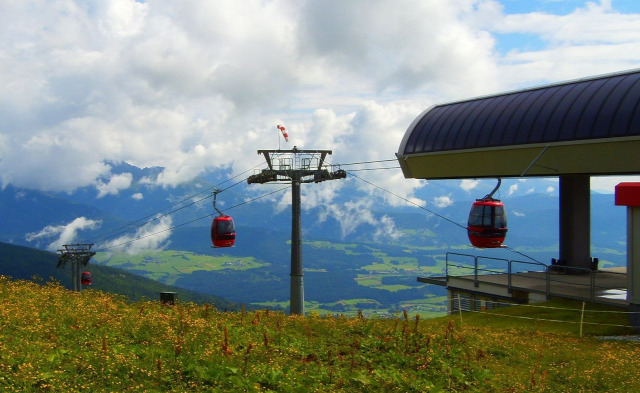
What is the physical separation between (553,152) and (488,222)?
7.79m

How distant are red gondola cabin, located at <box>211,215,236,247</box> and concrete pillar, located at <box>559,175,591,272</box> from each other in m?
20.3

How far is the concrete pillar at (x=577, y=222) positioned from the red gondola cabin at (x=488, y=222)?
13.4m

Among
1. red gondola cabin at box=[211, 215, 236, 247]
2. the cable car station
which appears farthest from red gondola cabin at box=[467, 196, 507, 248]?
red gondola cabin at box=[211, 215, 236, 247]

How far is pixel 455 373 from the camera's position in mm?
11781

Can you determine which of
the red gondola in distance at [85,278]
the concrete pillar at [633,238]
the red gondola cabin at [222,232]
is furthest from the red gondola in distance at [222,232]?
the red gondola in distance at [85,278]

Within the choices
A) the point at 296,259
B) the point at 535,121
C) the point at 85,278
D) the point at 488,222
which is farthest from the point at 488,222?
the point at 85,278

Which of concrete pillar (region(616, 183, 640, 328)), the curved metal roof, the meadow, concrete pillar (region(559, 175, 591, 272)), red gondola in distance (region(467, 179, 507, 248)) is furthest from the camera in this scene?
concrete pillar (region(559, 175, 591, 272))

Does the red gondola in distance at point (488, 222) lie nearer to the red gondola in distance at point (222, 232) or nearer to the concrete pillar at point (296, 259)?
the concrete pillar at point (296, 259)

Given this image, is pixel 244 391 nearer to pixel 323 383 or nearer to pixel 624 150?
pixel 323 383

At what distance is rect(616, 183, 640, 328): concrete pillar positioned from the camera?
70.6ft

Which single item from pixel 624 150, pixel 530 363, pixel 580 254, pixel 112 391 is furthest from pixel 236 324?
pixel 580 254

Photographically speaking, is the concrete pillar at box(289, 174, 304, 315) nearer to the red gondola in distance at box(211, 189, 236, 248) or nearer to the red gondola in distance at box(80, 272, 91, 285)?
the red gondola in distance at box(211, 189, 236, 248)

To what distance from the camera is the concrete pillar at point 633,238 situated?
21.5 m

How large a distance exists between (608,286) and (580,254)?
6.44 meters
